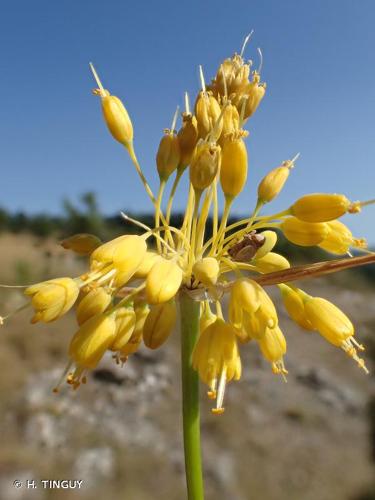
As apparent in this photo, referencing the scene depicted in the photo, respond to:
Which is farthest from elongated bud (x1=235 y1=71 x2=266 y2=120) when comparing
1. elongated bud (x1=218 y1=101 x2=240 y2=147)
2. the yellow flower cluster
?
elongated bud (x1=218 y1=101 x2=240 y2=147)

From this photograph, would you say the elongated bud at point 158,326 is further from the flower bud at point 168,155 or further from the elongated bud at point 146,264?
the flower bud at point 168,155

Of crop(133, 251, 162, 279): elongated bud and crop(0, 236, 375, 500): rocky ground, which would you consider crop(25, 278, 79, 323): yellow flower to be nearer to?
crop(133, 251, 162, 279): elongated bud

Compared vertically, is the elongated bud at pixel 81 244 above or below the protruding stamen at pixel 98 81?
below

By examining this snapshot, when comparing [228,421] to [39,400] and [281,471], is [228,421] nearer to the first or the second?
[281,471]

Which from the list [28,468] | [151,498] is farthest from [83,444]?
[151,498]

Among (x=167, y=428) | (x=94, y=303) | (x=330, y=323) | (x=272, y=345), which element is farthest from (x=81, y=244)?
(x=167, y=428)

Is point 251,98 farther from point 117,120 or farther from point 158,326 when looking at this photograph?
point 158,326

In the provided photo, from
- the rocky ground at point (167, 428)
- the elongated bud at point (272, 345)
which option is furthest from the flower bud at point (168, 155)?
the rocky ground at point (167, 428)
